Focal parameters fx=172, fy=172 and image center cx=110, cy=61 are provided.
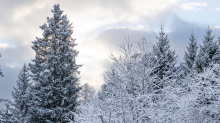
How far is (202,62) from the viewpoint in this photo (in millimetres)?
16000

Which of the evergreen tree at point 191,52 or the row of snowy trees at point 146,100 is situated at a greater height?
the evergreen tree at point 191,52

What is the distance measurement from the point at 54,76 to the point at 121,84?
1075 centimetres

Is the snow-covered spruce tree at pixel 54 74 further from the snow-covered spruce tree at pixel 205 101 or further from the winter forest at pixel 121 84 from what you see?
the snow-covered spruce tree at pixel 205 101

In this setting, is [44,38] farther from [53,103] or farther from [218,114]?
[218,114]

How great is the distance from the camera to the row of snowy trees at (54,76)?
15609mm

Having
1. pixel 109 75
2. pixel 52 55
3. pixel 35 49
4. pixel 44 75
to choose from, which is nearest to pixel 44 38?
pixel 35 49

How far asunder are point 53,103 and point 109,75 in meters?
8.66

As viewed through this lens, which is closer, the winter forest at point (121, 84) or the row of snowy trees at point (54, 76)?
the winter forest at point (121, 84)

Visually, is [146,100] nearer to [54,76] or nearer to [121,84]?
[121,84]

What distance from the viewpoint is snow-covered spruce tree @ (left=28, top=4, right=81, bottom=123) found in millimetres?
15602

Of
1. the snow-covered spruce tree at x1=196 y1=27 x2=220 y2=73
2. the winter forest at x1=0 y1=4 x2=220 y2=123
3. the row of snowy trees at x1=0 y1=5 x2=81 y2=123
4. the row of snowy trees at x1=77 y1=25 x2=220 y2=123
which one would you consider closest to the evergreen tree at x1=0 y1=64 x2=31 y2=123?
the winter forest at x1=0 y1=4 x2=220 y2=123

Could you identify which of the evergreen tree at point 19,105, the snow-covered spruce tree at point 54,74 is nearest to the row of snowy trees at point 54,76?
the snow-covered spruce tree at point 54,74

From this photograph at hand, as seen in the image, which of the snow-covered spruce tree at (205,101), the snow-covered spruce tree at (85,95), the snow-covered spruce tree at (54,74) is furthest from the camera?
the snow-covered spruce tree at (54,74)

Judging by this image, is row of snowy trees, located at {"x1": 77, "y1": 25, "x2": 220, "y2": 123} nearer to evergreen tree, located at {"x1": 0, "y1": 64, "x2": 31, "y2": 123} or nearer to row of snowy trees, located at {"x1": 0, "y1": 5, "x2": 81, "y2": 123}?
row of snowy trees, located at {"x1": 0, "y1": 5, "x2": 81, "y2": 123}
